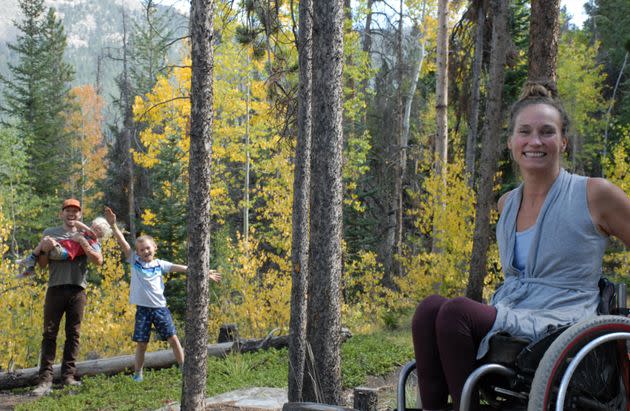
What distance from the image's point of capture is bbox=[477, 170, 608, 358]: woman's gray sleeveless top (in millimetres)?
2623

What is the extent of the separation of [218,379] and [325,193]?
3665 millimetres

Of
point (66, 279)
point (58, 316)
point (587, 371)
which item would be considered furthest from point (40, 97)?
point (587, 371)

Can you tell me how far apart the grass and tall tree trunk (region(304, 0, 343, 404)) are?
187 cm

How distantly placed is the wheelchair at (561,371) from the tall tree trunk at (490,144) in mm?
8547

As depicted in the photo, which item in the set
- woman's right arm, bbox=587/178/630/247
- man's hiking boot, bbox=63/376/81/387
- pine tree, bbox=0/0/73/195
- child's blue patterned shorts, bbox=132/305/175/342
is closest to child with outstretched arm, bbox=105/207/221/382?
child's blue patterned shorts, bbox=132/305/175/342

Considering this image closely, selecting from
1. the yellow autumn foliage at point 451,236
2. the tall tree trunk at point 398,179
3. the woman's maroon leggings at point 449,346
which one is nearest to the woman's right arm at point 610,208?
the woman's maroon leggings at point 449,346

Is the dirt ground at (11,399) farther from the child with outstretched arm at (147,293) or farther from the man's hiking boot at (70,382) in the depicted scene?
the child with outstretched arm at (147,293)

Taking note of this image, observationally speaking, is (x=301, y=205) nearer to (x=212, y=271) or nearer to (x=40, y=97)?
(x=212, y=271)

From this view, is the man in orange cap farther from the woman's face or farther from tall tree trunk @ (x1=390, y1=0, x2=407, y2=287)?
tall tree trunk @ (x1=390, y1=0, x2=407, y2=287)

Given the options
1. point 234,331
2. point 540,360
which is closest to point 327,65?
point 540,360

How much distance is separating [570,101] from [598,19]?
9.01m

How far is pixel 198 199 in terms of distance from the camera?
5.75 m

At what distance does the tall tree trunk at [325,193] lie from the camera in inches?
225

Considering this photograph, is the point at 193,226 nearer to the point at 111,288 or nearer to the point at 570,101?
the point at 111,288
